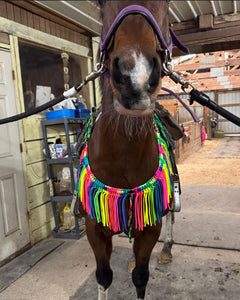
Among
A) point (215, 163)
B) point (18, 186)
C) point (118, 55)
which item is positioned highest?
point (118, 55)

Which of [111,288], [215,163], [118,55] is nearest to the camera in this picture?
[118,55]

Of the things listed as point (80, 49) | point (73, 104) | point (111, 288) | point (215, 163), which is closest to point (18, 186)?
point (73, 104)

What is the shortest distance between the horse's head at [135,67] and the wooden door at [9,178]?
1.91 metres

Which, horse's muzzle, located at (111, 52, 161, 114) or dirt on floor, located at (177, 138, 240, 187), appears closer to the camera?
horse's muzzle, located at (111, 52, 161, 114)

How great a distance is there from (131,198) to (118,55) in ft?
2.57

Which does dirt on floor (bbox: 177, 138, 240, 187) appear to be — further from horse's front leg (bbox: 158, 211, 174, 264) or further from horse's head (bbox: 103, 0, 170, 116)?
horse's head (bbox: 103, 0, 170, 116)

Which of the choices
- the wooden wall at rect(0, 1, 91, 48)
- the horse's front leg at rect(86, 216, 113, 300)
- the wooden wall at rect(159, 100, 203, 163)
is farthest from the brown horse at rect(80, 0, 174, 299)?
the wooden wall at rect(159, 100, 203, 163)

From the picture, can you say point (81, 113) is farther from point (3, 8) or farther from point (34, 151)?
point (3, 8)

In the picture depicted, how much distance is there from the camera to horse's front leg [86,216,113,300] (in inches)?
57.0

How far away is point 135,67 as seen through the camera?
74 cm

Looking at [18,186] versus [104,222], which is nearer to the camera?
[104,222]

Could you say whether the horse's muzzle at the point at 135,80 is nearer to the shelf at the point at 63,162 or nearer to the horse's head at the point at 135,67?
the horse's head at the point at 135,67

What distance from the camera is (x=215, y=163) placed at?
741 cm

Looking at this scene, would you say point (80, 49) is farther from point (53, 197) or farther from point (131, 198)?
point (131, 198)
